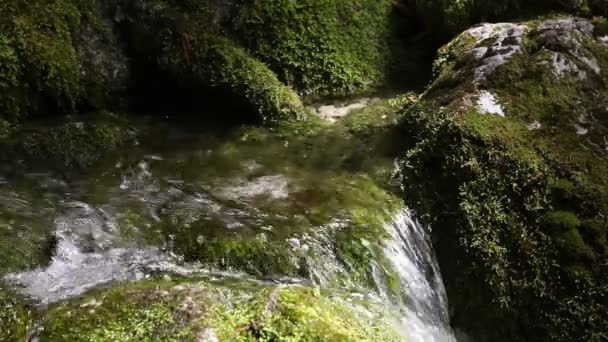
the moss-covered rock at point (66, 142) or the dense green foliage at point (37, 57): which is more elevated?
the dense green foliage at point (37, 57)

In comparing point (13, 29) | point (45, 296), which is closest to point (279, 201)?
point (45, 296)

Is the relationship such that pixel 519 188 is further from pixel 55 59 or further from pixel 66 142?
pixel 55 59

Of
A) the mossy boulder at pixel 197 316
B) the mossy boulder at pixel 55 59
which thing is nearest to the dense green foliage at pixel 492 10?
the mossy boulder at pixel 55 59

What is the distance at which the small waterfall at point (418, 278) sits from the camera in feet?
13.8

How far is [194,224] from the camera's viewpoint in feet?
13.9

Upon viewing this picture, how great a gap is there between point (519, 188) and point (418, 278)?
102 centimetres

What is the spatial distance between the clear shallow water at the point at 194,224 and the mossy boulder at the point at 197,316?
0.33 metres

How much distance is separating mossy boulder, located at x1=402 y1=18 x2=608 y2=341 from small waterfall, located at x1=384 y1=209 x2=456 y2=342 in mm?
107

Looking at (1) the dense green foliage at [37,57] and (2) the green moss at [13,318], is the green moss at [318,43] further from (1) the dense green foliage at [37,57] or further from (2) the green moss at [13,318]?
(2) the green moss at [13,318]

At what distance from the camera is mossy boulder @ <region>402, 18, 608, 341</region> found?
4.32m

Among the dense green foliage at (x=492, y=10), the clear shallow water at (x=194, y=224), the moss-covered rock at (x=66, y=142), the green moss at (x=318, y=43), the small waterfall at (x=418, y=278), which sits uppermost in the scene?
the dense green foliage at (x=492, y=10)

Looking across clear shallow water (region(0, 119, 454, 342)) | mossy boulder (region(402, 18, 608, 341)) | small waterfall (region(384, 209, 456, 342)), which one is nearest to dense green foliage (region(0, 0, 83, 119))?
clear shallow water (region(0, 119, 454, 342))

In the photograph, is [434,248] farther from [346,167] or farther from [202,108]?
[202,108]

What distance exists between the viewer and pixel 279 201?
15.4 feet
